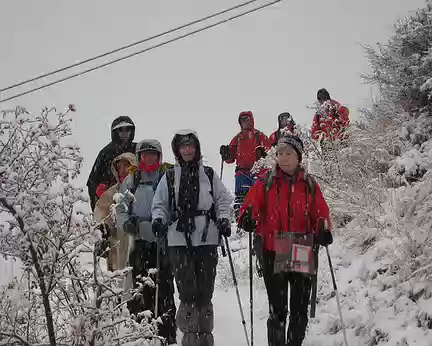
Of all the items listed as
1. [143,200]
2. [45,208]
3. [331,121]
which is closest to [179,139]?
A: [143,200]

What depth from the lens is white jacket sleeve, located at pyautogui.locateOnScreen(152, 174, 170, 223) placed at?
4.94m

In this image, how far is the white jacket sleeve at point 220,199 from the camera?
197 inches

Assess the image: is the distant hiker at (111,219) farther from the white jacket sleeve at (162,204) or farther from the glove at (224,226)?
the glove at (224,226)

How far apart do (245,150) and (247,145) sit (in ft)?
0.36

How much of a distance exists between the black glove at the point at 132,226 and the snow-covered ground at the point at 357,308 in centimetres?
157

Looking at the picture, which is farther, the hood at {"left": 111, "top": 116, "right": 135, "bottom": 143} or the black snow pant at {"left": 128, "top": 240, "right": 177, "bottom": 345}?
the hood at {"left": 111, "top": 116, "right": 135, "bottom": 143}

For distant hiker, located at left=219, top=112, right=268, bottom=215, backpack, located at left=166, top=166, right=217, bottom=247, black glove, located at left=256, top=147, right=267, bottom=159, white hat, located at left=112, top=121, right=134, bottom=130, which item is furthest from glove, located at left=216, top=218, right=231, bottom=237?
black glove, located at left=256, top=147, right=267, bottom=159

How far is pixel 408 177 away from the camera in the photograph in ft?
20.7

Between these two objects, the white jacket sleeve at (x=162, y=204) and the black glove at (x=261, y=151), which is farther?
the black glove at (x=261, y=151)

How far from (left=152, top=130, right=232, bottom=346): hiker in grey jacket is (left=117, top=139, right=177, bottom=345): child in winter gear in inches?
19.0

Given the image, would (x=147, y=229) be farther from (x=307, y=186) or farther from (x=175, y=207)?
(x=307, y=186)

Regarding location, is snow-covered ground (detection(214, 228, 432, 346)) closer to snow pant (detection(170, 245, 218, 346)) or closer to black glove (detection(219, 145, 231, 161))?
snow pant (detection(170, 245, 218, 346))

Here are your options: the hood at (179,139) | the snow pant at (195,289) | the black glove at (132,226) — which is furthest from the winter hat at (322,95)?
the snow pant at (195,289)

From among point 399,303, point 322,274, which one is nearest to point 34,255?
point 399,303
